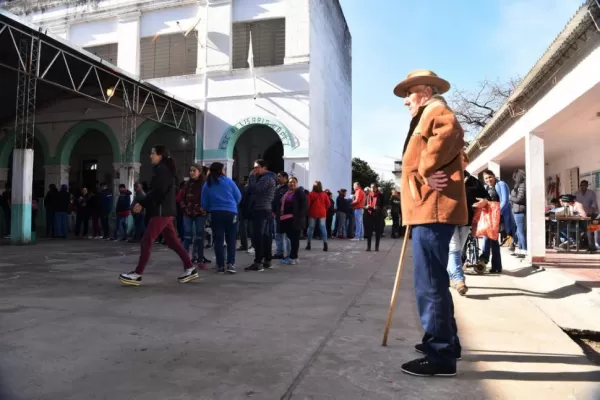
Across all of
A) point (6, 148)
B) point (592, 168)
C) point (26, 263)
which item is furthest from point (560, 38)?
point (6, 148)

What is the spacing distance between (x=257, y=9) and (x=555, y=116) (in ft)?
40.3

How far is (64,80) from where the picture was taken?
14969mm

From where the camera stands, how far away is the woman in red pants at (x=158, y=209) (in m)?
5.13

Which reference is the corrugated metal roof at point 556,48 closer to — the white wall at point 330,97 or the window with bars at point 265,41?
the white wall at point 330,97

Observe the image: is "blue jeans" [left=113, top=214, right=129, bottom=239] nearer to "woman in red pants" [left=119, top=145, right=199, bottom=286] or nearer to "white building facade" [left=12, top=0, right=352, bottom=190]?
"white building facade" [left=12, top=0, right=352, bottom=190]

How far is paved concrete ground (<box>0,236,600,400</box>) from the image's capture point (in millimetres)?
2246

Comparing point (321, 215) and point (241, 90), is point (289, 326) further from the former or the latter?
point (241, 90)

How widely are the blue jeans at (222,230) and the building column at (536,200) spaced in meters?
5.00

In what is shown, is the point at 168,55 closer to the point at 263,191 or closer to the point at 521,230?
the point at 263,191

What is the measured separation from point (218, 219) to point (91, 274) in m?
1.96

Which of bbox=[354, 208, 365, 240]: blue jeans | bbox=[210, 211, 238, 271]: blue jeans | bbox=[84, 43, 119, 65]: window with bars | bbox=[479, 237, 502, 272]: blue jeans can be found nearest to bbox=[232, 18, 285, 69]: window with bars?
bbox=[84, 43, 119, 65]: window with bars

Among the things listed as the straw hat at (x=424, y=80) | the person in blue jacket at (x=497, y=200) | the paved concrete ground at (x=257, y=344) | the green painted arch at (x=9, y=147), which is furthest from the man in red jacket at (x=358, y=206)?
the green painted arch at (x=9, y=147)

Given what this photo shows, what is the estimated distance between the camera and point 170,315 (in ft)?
12.3

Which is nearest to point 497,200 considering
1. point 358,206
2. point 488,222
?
point 488,222
